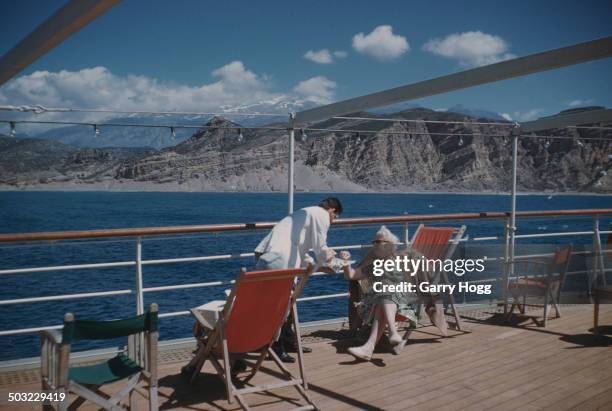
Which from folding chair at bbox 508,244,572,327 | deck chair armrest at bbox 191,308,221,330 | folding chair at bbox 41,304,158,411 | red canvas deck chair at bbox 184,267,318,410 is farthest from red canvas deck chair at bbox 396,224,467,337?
folding chair at bbox 41,304,158,411

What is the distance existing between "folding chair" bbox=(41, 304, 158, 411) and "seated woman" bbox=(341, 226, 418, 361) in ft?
5.64

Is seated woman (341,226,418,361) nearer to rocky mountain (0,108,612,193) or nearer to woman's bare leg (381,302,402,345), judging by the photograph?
woman's bare leg (381,302,402,345)

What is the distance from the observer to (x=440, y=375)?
3416 mm

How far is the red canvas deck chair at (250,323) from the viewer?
2.86 m

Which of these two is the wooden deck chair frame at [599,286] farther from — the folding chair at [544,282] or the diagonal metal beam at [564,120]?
the diagonal metal beam at [564,120]

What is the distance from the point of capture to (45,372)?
237 centimetres

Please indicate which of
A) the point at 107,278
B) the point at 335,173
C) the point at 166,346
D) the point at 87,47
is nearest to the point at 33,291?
the point at 107,278

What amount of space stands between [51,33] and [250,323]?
1.70 metres

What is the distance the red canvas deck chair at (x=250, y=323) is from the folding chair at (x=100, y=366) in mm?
483

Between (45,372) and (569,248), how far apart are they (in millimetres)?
4004

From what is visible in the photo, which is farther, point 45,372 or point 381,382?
point 381,382

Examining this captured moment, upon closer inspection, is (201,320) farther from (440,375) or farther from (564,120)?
(564,120)

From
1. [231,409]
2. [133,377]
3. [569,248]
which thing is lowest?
[231,409]

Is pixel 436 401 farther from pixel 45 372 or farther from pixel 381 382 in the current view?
pixel 45 372
